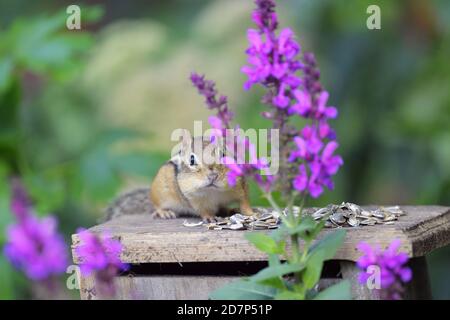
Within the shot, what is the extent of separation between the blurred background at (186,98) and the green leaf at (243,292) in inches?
70.0

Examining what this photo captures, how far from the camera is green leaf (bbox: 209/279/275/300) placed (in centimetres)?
243

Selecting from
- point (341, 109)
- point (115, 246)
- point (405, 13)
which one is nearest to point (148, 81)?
point (341, 109)

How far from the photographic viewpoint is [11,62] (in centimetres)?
462

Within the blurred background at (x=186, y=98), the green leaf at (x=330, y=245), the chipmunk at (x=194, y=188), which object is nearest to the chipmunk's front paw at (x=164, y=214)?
the chipmunk at (x=194, y=188)

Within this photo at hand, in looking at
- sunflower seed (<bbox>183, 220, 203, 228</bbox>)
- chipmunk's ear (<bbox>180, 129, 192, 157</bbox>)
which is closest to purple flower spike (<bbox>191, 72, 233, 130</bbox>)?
sunflower seed (<bbox>183, 220, 203, 228</bbox>)

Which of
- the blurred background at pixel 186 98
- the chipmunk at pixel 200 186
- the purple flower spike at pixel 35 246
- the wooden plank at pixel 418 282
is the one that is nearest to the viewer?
the purple flower spike at pixel 35 246

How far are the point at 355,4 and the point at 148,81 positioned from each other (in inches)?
66.9

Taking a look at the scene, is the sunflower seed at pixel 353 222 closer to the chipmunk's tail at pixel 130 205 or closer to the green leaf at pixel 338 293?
the green leaf at pixel 338 293

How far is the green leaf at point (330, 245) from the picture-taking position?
2396mm

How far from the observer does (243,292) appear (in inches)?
97.1

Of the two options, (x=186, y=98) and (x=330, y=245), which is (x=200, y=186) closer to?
(x=330, y=245)

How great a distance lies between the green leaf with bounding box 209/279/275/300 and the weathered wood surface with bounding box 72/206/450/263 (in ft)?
1.05
